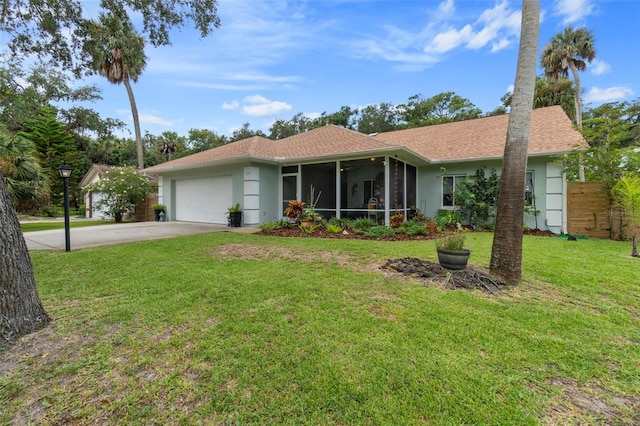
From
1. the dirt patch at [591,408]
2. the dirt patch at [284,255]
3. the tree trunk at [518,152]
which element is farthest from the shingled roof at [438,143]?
the dirt patch at [591,408]

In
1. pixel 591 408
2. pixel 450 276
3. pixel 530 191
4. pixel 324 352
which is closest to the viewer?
pixel 591 408

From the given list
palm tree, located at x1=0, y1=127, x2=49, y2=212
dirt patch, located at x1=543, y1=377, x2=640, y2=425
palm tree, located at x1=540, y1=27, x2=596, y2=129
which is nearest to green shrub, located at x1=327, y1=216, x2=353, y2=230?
dirt patch, located at x1=543, y1=377, x2=640, y2=425

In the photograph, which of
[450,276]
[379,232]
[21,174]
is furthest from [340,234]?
[21,174]

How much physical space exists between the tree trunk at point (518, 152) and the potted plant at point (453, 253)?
52cm

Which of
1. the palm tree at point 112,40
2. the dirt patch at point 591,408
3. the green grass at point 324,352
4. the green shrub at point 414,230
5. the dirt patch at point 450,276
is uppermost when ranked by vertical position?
the palm tree at point 112,40

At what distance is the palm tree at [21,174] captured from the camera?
10696 mm

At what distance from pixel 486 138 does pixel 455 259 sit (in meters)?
9.66

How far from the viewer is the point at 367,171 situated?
12.2 m

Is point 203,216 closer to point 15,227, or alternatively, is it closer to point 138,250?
point 138,250

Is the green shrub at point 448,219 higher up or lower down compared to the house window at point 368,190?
lower down

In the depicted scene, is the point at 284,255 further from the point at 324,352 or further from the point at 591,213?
the point at 591,213

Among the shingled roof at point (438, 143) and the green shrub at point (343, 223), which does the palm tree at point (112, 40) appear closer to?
the shingled roof at point (438, 143)

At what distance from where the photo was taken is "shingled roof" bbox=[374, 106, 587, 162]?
386 inches

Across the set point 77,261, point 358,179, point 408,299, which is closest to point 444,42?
point 358,179
